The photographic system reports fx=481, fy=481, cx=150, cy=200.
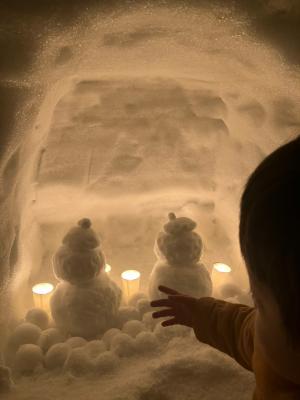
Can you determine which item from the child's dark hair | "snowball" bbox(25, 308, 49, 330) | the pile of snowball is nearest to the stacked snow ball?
the pile of snowball

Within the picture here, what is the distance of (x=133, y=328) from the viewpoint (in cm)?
158

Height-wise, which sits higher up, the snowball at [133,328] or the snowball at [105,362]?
the snowball at [133,328]

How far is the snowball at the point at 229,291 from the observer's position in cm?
182

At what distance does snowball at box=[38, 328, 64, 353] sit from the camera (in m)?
1.52

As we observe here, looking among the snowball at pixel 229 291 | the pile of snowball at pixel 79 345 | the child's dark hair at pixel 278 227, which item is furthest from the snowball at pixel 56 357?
the child's dark hair at pixel 278 227

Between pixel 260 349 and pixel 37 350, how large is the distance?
0.77 meters

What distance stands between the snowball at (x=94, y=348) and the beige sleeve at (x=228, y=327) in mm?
433

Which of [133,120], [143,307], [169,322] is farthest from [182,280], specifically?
[133,120]

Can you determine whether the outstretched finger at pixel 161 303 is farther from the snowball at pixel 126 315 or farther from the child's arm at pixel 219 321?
the snowball at pixel 126 315

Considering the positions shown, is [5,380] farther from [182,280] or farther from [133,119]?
[133,119]

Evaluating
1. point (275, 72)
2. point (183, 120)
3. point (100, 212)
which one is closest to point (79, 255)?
point (100, 212)

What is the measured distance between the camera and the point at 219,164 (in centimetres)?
198

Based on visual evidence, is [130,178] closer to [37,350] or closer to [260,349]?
[37,350]

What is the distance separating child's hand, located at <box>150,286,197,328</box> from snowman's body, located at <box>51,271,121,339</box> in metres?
0.42
